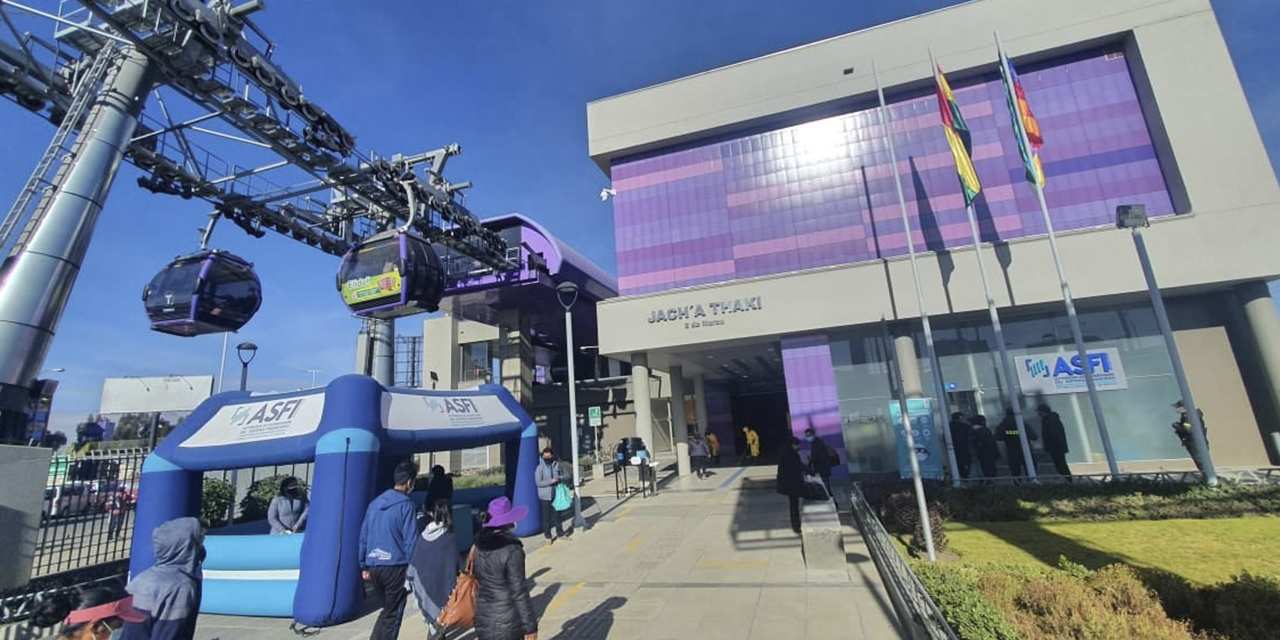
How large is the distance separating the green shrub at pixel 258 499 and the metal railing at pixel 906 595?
1145 centimetres

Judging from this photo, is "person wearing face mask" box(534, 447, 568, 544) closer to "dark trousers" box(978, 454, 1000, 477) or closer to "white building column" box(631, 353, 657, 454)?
"white building column" box(631, 353, 657, 454)

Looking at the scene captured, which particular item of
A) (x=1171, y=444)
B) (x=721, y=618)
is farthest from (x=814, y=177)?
(x=721, y=618)

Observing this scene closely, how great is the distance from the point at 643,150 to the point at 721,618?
2107cm

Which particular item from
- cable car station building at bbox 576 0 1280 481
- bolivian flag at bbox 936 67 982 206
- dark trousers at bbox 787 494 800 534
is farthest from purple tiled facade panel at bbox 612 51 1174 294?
dark trousers at bbox 787 494 800 534

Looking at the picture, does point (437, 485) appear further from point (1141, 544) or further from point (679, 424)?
point (679, 424)

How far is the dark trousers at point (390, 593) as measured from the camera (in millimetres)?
5055

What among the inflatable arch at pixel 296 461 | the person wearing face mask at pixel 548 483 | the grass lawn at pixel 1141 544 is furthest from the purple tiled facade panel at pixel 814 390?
the inflatable arch at pixel 296 461

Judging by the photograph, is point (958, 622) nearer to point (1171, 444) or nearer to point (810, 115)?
point (1171, 444)

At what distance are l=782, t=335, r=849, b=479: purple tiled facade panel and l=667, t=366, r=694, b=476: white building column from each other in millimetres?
4933

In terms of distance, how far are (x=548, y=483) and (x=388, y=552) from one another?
209 inches

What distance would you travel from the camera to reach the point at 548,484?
34.3 ft

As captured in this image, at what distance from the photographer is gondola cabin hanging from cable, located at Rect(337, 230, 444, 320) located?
14180mm

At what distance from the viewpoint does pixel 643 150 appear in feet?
77.9

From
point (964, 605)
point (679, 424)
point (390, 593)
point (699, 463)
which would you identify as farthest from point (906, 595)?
point (679, 424)
